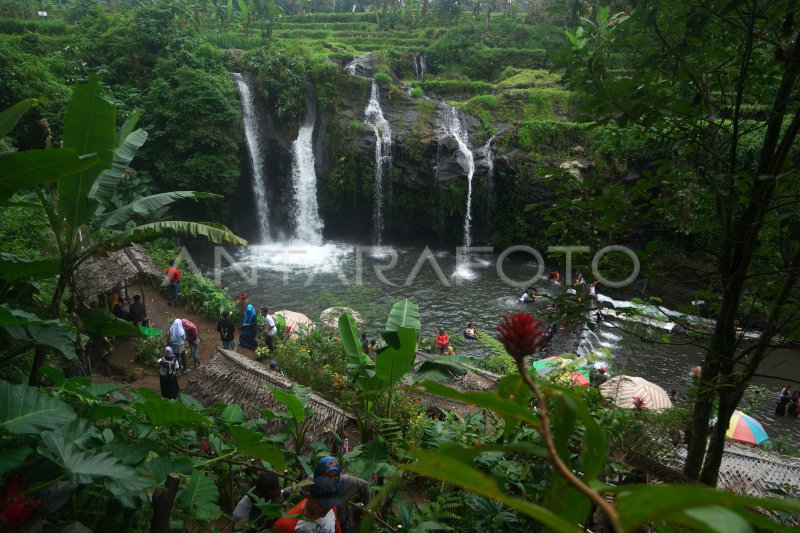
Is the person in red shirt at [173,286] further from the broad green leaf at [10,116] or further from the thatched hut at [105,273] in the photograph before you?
the broad green leaf at [10,116]

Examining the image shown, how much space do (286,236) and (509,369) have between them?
14.9 m

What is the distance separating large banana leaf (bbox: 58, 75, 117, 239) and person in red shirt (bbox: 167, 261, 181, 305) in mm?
8616

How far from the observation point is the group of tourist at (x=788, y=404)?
9.91m

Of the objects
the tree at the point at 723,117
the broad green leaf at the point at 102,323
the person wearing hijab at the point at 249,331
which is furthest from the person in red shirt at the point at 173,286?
the tree at the point at 723,117

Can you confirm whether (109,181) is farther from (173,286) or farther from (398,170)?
(398,170)

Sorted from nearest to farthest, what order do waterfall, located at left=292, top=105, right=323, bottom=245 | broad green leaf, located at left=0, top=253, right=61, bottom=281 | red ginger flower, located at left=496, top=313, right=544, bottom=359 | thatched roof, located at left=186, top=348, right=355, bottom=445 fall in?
red ginger flower, located at left=496, top=313, right=544, bottom=359 < broad green leaf, located at left=0, top=253, right=61, bottom=281 < thatched roof, located at left=186, top=348, right=355, bottom=445 < waterfall, located at left=292, top=105, right=323, bottom=245

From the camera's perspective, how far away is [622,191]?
282 centimetres

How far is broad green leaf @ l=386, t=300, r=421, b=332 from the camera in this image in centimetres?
398

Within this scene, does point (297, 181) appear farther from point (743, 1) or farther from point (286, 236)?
point (743, 1)

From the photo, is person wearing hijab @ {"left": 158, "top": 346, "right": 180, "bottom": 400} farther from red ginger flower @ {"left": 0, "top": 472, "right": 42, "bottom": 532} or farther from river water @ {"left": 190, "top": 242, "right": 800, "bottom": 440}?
red ginger flower @ {"left": 0, "top": 472, "right": 42, "bottom": 532}

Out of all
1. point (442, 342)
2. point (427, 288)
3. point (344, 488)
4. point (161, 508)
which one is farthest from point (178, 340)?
point (427, 288)

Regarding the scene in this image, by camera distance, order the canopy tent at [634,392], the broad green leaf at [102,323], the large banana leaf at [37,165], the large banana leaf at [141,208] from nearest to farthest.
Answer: the large banana leaf at [37,165]
the broad green leaf at [102,323]
the large banana leaf at [141,208]
the canopy tent at [634,392]

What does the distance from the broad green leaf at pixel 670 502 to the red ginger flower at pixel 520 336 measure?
10.9 inches

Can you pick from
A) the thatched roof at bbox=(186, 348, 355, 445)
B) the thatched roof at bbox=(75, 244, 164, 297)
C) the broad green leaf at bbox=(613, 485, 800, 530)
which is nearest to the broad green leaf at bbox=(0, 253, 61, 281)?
the thatched roof at bbox=(186, 348, 355, 445)
